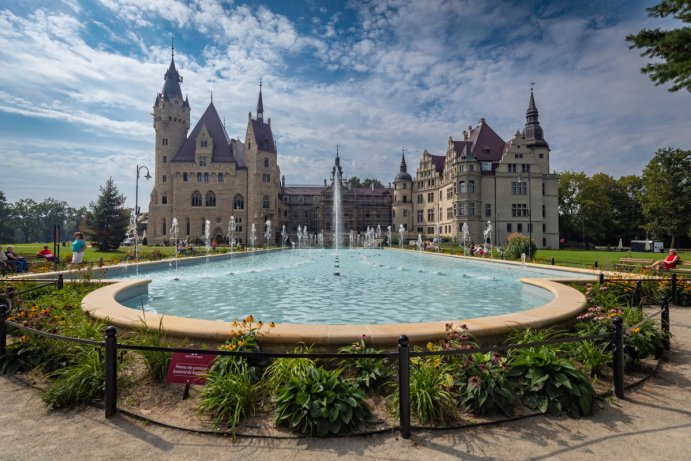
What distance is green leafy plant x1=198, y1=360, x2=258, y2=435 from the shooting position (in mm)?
3990

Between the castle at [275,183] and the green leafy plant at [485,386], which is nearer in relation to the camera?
the green leafy plant at [485,386]

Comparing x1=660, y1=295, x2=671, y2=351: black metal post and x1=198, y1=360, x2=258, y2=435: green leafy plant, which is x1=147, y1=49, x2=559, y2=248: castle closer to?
x1=660, y1=295, x2=671, y2=351: black metal post

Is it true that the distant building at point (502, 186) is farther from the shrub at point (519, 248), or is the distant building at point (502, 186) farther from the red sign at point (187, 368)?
the red sign at point (187, 368)

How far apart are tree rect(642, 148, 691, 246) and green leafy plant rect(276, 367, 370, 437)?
6507cm

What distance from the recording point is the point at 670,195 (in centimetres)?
5247

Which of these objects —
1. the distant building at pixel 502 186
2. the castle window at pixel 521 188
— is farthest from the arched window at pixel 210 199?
the castle window at pixel 521 188

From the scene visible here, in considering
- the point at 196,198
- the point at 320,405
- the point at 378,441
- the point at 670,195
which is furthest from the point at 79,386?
the point at 670,195

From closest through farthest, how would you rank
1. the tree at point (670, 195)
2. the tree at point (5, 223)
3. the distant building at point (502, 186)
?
1. the tree at point (670, 195)
2. the distant building at point (502, 186)
3. the tree at point (5, 223)

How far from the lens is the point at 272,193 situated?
225 feet

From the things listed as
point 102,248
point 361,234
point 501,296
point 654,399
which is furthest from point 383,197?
point 654,399

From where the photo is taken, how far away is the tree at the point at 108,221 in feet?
126

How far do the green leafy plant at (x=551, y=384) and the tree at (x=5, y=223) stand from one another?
384 ft

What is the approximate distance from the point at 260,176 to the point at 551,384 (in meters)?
66.5

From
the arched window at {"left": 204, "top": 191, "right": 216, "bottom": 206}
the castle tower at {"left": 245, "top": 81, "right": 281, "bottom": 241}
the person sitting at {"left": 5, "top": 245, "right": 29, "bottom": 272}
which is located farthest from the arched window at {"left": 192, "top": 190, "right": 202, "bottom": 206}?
the person sitting at {"left": 5, "top": 245, "right": 29, "bottom": 272}
